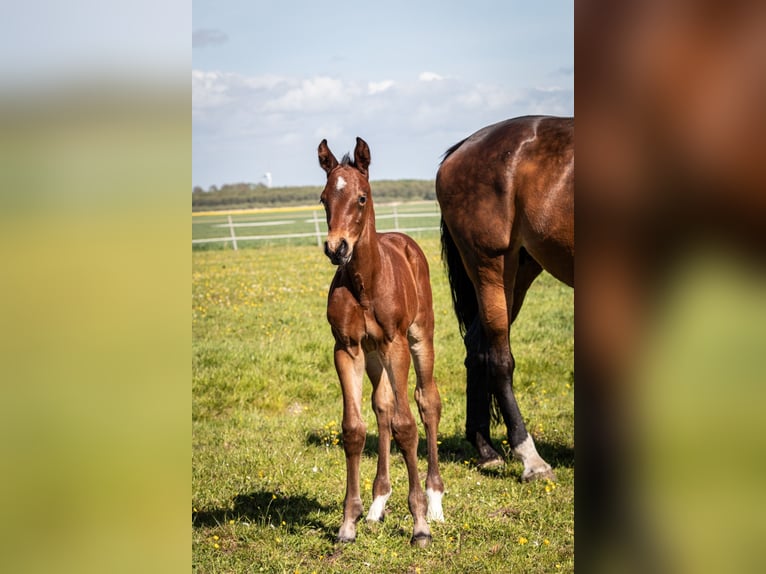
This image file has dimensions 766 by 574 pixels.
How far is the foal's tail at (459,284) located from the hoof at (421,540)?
2233 millimetres

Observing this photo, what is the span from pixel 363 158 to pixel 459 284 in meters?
2.36

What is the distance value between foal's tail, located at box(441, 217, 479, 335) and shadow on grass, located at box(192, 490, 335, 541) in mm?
2012

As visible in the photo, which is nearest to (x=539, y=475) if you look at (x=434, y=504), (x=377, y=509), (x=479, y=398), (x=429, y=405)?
(x=479, y=398)

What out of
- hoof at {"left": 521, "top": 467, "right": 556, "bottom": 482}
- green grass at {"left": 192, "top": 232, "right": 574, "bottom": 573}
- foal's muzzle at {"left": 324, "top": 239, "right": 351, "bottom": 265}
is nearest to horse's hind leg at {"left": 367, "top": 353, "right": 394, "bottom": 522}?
green grass at {"left": 192, "top": 232, "right": 574, "bottom": 573}

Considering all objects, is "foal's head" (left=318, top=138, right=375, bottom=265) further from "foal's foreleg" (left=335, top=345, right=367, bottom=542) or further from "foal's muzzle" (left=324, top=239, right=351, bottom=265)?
"foal's foreleg" (left=335, top=345, right=367, bottom=542)

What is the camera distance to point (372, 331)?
3.73 m

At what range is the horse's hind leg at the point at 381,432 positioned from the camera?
4.06 meters

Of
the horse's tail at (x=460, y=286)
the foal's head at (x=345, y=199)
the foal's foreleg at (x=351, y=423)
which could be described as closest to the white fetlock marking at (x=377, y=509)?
the foal's foreleg at (x=351, y=423)

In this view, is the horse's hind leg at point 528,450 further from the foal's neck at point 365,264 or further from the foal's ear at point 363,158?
the foal's ear at point 363,158

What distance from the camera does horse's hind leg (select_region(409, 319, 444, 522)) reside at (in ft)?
13.5

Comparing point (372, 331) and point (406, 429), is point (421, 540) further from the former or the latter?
point (372, 331)

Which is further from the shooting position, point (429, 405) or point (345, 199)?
point (429, 405)
